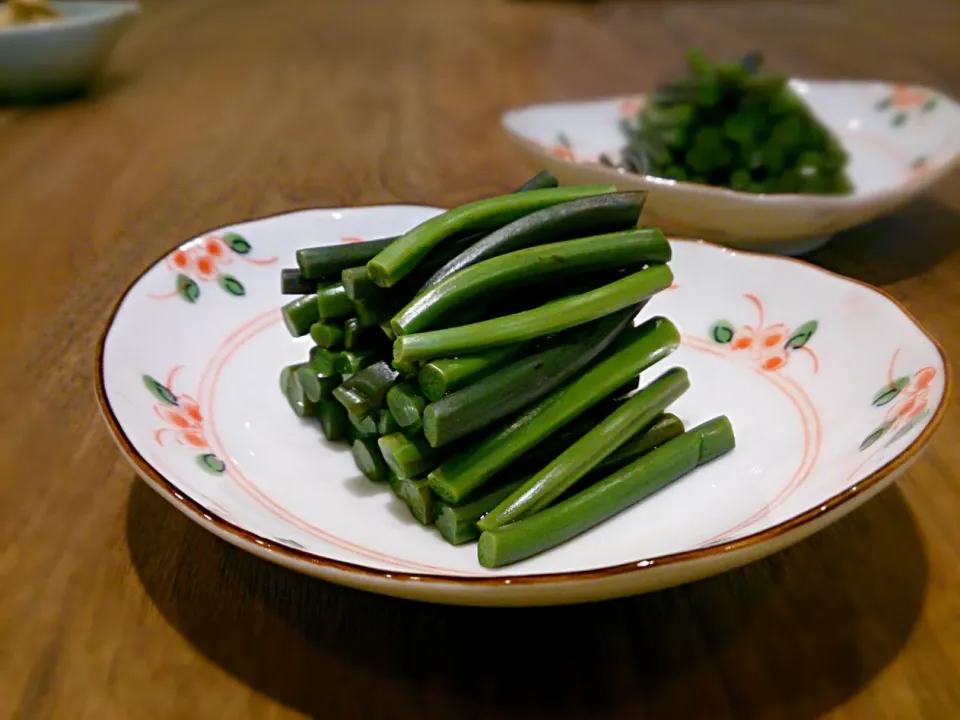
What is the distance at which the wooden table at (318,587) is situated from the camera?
31.3 inches

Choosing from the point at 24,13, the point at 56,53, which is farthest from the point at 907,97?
the point at 24,13

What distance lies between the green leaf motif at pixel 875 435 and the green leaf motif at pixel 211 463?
696 millimetres

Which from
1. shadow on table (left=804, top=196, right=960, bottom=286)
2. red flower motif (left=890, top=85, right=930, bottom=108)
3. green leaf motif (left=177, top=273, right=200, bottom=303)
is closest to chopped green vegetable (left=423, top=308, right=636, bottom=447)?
green leaf motif (left=177, top=273, right=200, bottom=303)

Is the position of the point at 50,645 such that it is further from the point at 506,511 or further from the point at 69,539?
the point at 506,511

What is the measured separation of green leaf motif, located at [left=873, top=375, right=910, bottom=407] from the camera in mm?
1012

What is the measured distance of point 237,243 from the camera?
1354 mm

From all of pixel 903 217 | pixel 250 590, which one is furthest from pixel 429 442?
pixel 903 217

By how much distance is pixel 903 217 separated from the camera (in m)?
1.84

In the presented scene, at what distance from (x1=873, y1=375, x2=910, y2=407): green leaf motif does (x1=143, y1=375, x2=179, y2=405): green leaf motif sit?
2.69 feet

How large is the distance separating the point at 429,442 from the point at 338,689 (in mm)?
253

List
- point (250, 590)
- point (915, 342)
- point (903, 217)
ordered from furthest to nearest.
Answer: point (903, 217)
point (915, 342)
point (250, 590)

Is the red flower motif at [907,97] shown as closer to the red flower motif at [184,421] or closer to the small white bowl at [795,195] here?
the small white bowl at [795,195]

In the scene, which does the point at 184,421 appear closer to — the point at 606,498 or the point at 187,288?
the point at 187,288

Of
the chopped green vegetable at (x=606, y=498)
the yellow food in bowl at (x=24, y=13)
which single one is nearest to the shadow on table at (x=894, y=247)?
the chopped green vegetable at (x=606, y=498)
